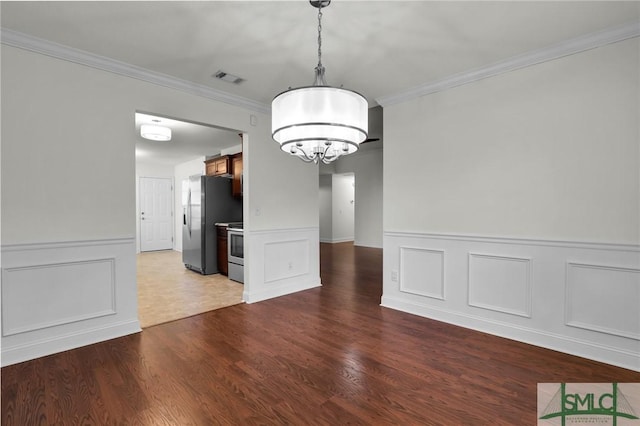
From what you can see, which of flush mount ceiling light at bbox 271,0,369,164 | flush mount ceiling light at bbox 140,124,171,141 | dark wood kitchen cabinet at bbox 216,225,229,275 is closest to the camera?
flush mount ceiling light at bbox 271,0,369,164

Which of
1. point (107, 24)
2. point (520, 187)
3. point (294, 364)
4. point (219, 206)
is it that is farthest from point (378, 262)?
point (107, 24)

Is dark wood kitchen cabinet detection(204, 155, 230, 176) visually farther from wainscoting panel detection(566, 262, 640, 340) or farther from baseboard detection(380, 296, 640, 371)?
wainscoting panel detection(566, 262, 640, 340)

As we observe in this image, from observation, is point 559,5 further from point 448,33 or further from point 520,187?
point 520,187

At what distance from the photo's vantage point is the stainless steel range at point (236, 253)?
485 centimetres

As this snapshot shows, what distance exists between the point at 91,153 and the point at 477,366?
365 centimetres

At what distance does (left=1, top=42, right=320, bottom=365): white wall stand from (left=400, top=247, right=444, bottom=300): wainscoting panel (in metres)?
2.83

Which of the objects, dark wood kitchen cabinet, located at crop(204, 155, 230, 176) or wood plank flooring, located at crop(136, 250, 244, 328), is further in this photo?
dark wood kitchen cabinet, located at crop(204, 155, 230, 176)

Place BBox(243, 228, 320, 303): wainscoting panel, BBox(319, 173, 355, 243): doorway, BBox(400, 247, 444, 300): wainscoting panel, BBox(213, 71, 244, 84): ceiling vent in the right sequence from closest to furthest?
BBox(213, 71, 244, 84): ceiling vent < BBox(400, 247, 444, 300): wainscoting panel < BBox(243, 228, 320, 303): wainscoting panel < BBox(319, 173, 355, 243): doorway

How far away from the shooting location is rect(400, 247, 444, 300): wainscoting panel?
3322 millimetres

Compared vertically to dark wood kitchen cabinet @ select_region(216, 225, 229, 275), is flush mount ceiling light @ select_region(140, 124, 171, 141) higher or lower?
higher

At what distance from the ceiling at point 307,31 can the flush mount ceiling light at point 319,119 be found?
0.45 meters

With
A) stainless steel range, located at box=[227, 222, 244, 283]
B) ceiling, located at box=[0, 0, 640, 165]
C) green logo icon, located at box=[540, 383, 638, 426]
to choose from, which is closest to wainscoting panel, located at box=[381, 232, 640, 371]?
green logo icon, located at box=[540, 383, 638, 426]

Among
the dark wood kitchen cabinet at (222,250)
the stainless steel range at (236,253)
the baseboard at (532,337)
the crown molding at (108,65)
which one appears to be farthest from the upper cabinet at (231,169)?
the baseboard at (532,337)

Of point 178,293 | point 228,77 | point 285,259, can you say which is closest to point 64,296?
point 178,293
